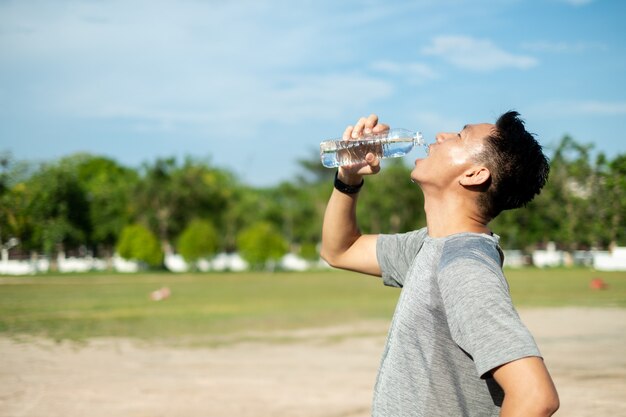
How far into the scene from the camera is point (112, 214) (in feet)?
243

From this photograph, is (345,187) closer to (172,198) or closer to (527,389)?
(527,389)

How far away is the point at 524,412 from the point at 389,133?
175 cm

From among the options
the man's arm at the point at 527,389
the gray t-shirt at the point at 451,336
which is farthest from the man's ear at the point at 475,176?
the man's arm at the point at 527,389

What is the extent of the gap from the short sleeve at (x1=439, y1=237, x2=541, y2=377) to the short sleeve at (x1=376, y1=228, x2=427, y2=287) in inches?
28.9

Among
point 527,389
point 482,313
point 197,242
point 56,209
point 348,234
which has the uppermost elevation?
point 348,234

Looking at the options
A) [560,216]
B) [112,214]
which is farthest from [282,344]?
[112,214]

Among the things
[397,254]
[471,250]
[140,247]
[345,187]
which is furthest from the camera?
[140,247]

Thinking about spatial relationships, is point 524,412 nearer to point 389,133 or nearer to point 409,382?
point 409,382

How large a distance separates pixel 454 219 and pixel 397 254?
0.57 m

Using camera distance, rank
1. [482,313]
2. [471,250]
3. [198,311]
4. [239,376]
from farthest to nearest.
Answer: [198,311]
[239,376]
[471,250]
[482,313]

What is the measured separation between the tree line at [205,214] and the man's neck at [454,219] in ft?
165

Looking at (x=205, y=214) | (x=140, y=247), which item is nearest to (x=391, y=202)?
(x=205, y=214)

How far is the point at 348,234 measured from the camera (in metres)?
3.31

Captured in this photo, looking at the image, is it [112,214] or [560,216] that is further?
[112,214]
